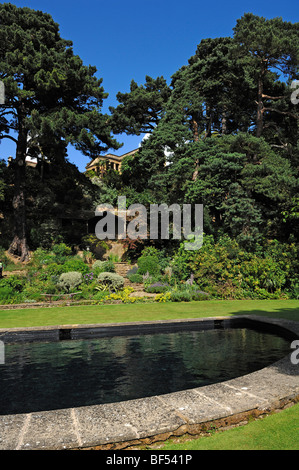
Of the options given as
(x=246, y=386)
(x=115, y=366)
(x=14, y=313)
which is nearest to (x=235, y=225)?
(x=14, y=313)

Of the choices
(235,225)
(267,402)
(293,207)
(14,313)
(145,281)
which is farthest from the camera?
(235,225)

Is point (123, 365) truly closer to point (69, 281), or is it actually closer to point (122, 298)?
point (122, 298)

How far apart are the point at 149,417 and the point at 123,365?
123 inches

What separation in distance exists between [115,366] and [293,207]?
1389 cm

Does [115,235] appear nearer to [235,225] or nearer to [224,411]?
[235,225]

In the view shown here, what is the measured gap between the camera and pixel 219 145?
73.7 feet

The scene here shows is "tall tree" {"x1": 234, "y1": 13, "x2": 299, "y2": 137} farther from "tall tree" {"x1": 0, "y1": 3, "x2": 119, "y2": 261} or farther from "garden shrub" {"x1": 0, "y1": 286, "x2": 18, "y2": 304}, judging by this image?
"garden shrub" {"x1": 0, "y1": 286, "x2": 18, "y2": 304}

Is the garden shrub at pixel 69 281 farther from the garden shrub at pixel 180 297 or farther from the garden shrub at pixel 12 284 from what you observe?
the garden shrub at pixel 180 297

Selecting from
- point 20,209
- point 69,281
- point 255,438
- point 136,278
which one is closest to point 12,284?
point 69,281

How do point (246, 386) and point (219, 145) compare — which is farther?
point (219, 145)

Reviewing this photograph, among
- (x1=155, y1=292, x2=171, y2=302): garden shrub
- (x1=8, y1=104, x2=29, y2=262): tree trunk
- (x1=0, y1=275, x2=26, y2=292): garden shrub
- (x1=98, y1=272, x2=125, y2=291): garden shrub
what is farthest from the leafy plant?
(x1=8, y1=104, x2=29, y2=262): tree trunk

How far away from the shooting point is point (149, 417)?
3.53 m

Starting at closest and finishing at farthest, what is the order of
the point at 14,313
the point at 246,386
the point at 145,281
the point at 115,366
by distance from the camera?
1. the point at 246,386
2. the point at 115,366
3. the point at 14,313
4. the point at 145,281

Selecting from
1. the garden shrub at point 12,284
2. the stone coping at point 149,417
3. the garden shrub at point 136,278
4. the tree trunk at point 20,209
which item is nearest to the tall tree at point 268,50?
the garden shrub at point 136,278
